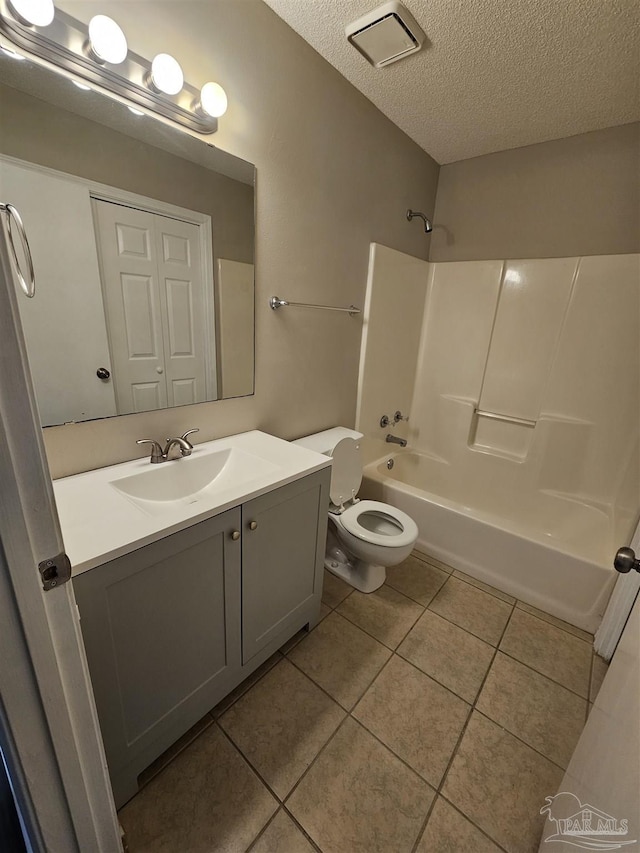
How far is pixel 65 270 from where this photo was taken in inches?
40.9

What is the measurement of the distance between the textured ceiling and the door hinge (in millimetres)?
1916

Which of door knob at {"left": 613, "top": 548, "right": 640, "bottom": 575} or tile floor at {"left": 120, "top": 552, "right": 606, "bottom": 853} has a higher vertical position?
door knob at {"left": 613, "top": 548, "right": 640, "bottom": 575}

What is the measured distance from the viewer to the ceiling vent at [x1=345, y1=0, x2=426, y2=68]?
1.28 m

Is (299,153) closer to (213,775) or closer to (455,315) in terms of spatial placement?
(455,315)

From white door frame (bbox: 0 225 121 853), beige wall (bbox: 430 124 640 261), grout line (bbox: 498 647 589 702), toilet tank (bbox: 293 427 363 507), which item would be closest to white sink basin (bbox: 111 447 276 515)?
toilet tank (bbox: 293 427 363 507)

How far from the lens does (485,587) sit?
2010mm

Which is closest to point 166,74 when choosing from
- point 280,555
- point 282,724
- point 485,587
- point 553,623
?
point 280,555

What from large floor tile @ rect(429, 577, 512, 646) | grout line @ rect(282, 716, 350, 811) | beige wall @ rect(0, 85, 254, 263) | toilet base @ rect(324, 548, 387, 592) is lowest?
grout line @ rect(282, 716, 350, 811)

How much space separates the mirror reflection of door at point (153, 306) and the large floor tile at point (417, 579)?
1.47m

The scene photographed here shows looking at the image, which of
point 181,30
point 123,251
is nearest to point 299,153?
point 181,30

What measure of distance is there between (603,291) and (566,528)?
1440 mm

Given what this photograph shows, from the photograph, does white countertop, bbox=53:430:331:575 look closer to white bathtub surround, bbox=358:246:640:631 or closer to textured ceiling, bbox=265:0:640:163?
white bathtub surround, bbox=358:246:640:631

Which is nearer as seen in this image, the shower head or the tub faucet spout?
the shower head

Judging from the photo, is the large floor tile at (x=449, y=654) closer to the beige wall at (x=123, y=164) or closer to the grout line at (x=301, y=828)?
the grout line at (x=301, y=828)
